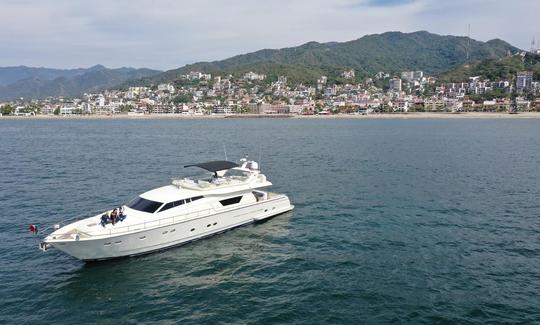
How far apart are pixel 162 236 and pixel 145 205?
2091 millimetres

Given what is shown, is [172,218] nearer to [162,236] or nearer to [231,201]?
[162,236]

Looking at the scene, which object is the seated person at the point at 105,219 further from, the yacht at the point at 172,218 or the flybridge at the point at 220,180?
the flybridge at the point at 220,180

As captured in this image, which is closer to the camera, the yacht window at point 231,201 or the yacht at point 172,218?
the yacht at point 172,218

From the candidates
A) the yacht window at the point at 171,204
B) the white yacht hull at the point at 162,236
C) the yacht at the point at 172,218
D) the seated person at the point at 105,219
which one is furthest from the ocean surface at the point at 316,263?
the yacht window at the point at 171,204

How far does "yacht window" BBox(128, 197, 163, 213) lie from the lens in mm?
20502

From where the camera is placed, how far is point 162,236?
1995 centimetres

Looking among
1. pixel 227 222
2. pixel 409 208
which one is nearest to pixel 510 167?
pixel 409 208

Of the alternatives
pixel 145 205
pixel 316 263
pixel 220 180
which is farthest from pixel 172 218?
pixel 316 263

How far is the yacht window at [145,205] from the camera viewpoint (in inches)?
807

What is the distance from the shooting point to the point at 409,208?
2823 centimetres

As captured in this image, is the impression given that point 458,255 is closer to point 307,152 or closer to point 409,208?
point 409,208

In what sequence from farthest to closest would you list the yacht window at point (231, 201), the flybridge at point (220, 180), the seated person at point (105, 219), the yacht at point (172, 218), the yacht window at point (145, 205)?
the flybridge at point (220, 180) < the yacht window at point (231, 201) < the yacht window at point (145, 205) < the seated person at point (105, 219) < the yacht at point (172, 218)

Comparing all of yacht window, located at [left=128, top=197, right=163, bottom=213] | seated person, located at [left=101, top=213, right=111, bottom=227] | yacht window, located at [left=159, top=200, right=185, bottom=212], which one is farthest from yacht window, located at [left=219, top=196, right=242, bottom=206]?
seated person, located at [left=101, top=213, right=111, bottom=227]

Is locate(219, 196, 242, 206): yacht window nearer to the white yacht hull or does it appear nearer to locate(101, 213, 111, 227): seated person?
the white yacht hull
